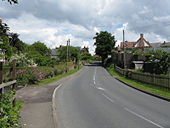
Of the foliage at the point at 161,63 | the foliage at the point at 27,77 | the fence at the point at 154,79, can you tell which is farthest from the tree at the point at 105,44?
the foliage at the point at 27,77

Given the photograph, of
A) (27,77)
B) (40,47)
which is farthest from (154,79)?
(40,47)

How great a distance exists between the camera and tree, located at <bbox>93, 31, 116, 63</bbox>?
82062 millimetres

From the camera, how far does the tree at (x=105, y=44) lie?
269ft

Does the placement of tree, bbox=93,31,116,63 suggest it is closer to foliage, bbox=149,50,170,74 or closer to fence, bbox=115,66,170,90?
foliage, bbox=149,50,170,74

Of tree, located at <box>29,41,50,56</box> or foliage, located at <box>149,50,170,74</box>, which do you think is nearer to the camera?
foliage, located at <box>149,50,170,74</box>

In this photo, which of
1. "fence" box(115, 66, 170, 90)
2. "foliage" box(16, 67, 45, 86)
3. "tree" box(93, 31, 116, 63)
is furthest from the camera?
"tree" box(93, 31, 116, 63)

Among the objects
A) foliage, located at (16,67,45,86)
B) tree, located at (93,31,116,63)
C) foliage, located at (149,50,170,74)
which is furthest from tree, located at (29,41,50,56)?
foliage, located at (16,67,45,86)

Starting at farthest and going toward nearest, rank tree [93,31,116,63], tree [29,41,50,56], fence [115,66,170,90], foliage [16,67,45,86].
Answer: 1. tree [29,41,50,56]
2. tree [93,31,116,63]
3. foliage [16,67,45,86]
4. fence [115,66,170,90]

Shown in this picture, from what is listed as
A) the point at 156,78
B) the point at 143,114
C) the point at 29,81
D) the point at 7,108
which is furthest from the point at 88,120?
the point at 29,81

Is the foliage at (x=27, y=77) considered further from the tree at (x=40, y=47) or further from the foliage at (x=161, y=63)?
the tree at (x=40, y=47)

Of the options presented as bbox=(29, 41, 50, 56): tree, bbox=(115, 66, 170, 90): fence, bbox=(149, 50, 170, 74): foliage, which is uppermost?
bbox=(29, 41, 50, 56): tree

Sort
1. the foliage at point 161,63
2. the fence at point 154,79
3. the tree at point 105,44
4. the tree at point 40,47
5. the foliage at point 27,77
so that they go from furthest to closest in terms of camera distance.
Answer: the tree at point 40,47, the tree at point 105,44, the foliage at point 161,63, the foliage at point 27,77, the fence at point 154,79

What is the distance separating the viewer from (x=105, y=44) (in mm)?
82562

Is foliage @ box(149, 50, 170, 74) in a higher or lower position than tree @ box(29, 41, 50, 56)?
lower
